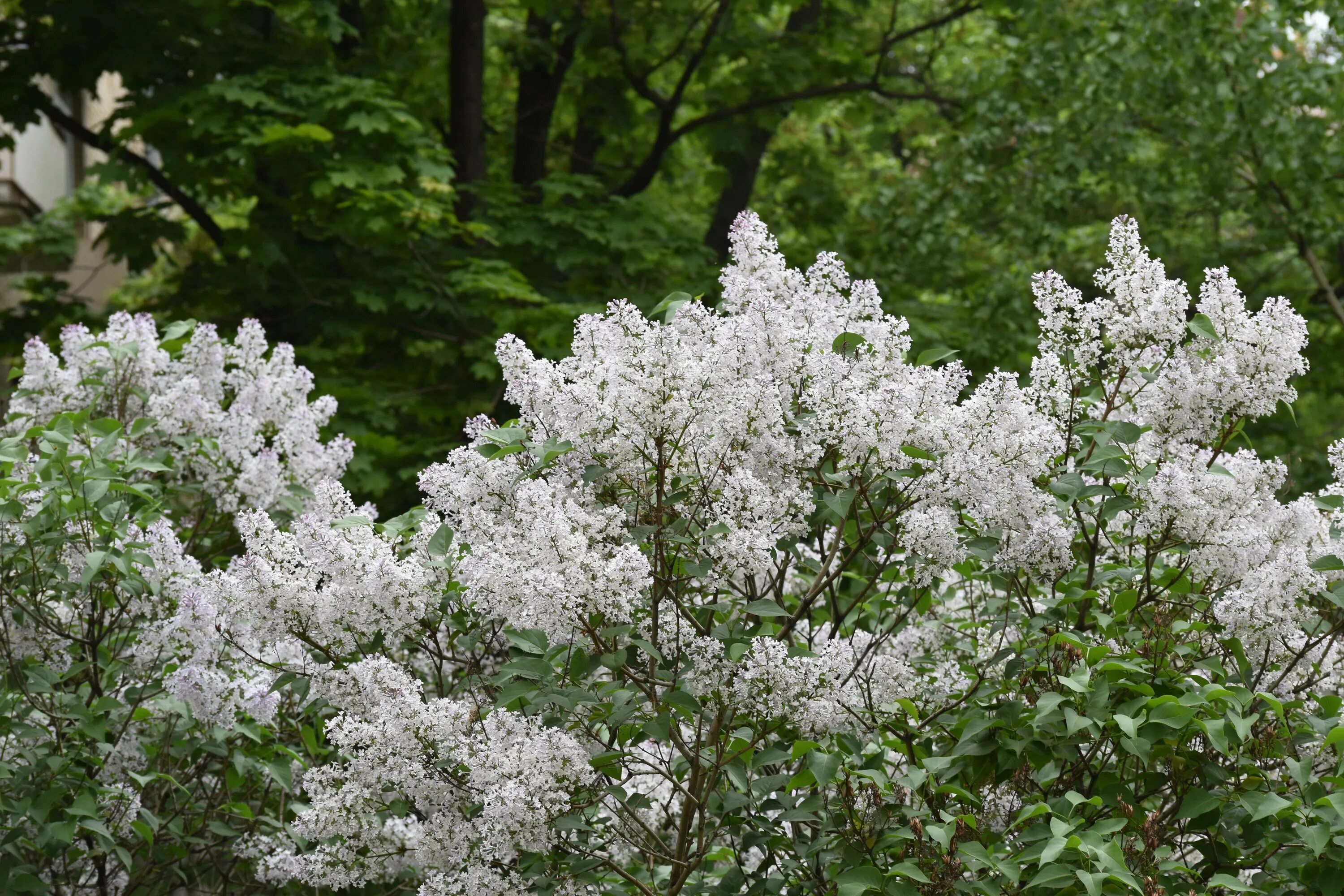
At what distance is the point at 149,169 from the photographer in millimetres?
10109

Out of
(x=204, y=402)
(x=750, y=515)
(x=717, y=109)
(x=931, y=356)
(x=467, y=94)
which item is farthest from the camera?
(x=717, y=109)

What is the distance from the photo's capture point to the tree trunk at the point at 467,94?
10.5 m

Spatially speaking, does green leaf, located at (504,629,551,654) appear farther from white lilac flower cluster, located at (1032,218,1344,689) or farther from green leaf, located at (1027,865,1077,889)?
white lilac flower cluster, located at (1032,218,1344,689)

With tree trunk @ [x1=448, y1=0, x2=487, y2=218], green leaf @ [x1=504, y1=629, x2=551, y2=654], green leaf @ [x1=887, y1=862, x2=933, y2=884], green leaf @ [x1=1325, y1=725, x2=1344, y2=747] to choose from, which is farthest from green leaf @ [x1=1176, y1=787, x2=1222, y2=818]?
tree trunk @ [x1=448, y1=0, x2=487, y2=218]

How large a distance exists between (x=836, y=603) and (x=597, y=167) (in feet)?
28.8

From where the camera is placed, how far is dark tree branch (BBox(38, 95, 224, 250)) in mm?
10047

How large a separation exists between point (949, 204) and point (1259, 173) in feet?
7.56

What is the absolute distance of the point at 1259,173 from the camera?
1012 centimetres

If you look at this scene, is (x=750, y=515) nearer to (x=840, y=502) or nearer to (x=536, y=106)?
(x=840, y=502)

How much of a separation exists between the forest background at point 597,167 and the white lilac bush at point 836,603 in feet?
15.7

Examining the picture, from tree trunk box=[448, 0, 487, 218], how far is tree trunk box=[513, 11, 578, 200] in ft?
2.34

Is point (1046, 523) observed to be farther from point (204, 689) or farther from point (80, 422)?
point (80, 422)

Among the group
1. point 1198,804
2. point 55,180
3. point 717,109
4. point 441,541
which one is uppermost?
point 55,180

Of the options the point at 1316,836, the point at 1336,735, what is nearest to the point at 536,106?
the point at 1336,735
